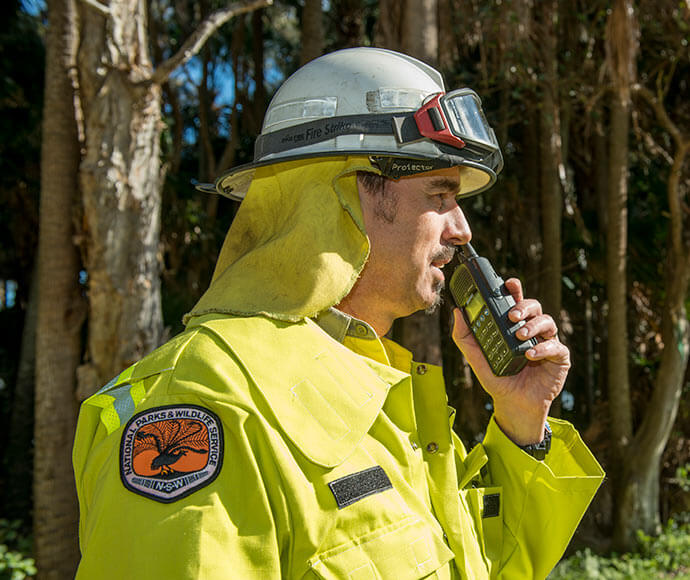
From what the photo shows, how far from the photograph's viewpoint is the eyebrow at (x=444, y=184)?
1.89 meters

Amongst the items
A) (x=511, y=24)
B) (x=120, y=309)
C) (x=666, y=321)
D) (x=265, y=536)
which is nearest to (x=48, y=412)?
(x=120, y=309)

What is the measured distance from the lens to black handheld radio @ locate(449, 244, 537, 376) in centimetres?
183

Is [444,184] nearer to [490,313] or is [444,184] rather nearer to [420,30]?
[490,313]

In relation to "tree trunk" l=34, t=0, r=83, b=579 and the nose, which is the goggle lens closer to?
the nose

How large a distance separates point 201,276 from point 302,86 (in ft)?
20.3

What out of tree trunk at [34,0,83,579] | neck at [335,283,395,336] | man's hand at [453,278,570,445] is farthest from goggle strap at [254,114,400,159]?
tree trunk at [34,0,83,579]

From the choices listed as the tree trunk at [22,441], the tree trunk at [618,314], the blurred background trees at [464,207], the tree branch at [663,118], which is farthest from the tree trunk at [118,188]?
the tree branch at [663,118]

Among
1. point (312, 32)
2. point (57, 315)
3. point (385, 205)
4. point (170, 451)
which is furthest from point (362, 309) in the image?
point (312, 32)

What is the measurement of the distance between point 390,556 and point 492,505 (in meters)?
0.67

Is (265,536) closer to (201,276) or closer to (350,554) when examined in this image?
(350,554)

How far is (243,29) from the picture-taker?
9539mm

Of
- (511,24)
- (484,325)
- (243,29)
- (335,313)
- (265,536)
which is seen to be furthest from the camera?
(243,29)

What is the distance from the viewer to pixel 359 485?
4.50 ft

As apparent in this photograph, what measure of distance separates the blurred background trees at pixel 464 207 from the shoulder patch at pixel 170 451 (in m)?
3.03
